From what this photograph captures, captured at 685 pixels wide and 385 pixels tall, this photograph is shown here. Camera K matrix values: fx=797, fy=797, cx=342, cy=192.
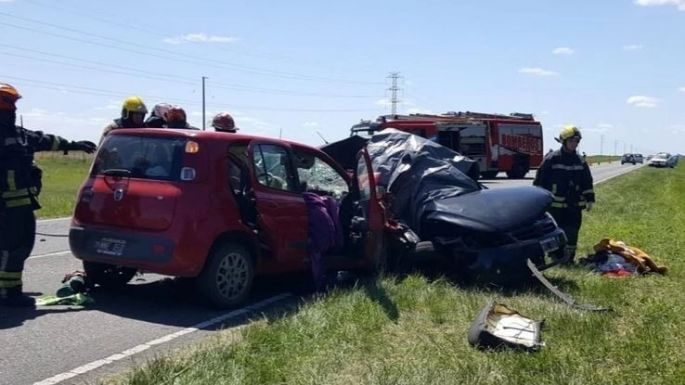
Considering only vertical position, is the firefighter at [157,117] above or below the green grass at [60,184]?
above

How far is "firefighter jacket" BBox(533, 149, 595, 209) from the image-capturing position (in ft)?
33.7

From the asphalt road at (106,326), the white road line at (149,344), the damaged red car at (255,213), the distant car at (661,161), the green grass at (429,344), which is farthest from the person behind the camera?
the distant car at (661,161)

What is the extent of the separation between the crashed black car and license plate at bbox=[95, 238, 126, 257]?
2591 millimetres

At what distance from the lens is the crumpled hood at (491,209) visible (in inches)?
330

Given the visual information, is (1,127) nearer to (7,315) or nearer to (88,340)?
(7,315)

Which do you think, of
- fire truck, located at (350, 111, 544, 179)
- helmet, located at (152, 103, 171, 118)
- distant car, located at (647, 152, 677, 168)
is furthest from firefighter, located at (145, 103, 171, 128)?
distant car, located at (647, 152, 677, 168)

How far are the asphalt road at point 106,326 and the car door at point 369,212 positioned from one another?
964 millimetres

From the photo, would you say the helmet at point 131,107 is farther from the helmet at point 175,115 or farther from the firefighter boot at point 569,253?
the firefighter boot at point 569,253

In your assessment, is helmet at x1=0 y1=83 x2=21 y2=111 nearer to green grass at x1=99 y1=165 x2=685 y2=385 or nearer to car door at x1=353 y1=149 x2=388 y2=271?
green grass at x1=99 y1=165 x2=685 y2=385

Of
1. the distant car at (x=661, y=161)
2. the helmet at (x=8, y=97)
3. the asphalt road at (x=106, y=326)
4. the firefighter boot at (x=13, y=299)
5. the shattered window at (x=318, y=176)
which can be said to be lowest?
the distant car at (x=661, y=161)

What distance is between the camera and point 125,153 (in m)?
7.33

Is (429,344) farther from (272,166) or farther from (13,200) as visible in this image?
(13,200)

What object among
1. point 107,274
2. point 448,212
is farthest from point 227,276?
point 448,212

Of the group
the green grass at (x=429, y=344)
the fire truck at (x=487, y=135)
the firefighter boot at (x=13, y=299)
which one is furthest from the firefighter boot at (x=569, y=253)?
the fire truck at (x=487, y=135)
